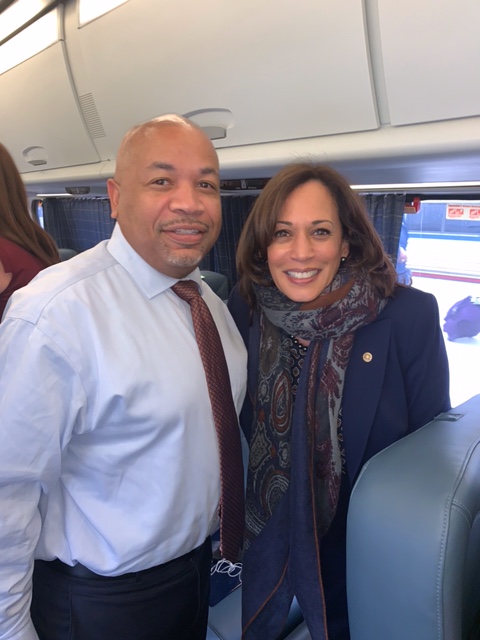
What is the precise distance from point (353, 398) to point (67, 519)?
2.98 ft

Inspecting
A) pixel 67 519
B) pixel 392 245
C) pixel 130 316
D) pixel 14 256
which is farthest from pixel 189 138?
pixel 392 245

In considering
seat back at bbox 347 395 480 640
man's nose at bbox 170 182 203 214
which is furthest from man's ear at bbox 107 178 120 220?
seat back at bbox 347 395 480 640

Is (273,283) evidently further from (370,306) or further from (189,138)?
(189,138)

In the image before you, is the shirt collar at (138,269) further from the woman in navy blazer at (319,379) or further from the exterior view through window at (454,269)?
the exterior view through window at (454,269)

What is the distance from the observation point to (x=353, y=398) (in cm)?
148

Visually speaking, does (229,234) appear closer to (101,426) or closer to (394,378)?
(394,378)

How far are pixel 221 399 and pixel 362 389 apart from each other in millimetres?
481

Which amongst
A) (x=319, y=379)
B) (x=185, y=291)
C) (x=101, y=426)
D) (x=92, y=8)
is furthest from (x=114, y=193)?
(x=92, y=8)

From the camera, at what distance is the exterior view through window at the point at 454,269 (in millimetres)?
2531

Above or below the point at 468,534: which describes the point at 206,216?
above

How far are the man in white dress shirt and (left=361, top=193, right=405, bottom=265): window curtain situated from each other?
1418 millimetres

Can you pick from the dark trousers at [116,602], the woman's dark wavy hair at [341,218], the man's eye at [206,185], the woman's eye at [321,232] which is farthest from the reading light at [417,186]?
the dark trousers at [116,602]

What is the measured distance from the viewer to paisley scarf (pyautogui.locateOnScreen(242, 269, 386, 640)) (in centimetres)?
148

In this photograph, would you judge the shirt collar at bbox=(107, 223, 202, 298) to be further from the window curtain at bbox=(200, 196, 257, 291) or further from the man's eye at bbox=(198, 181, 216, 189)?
the window curtain at bbox=(200, 196, 257, 291)
